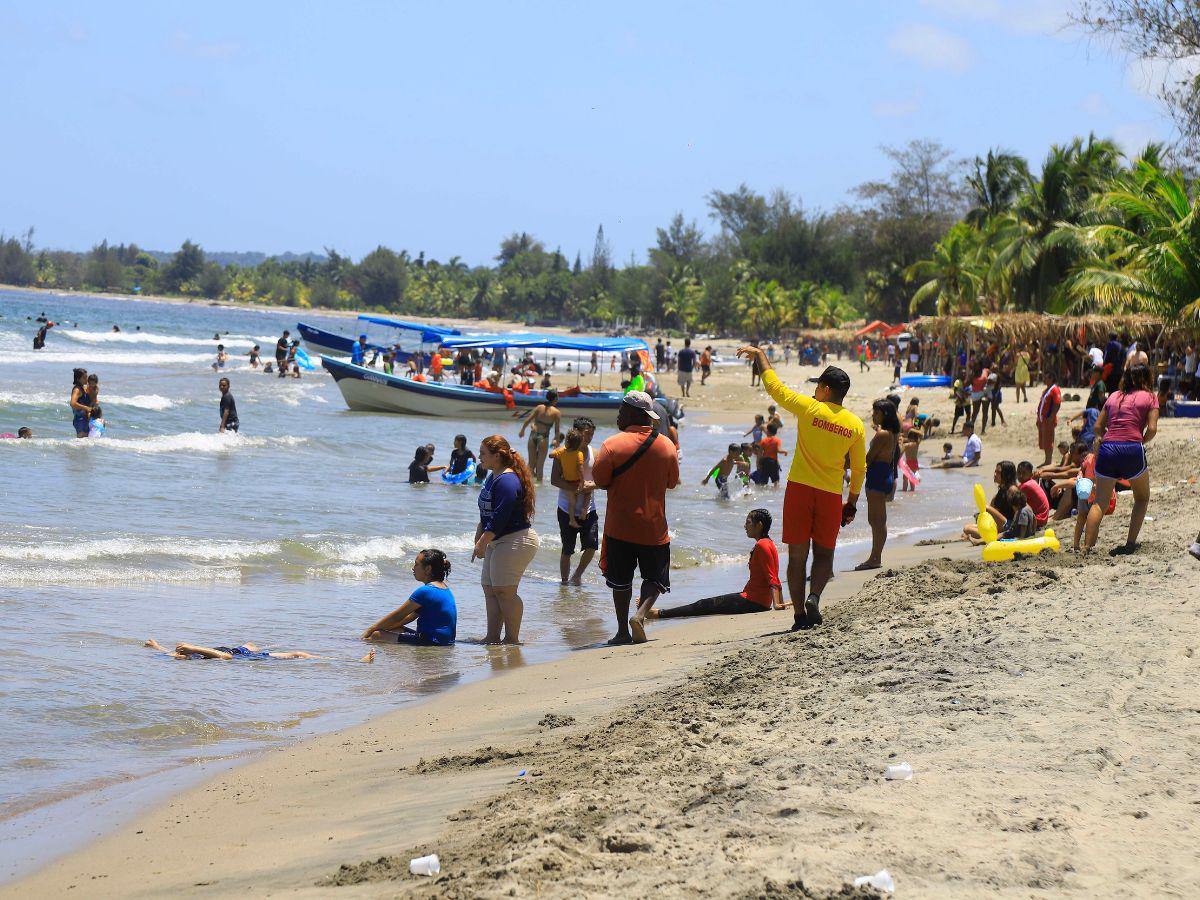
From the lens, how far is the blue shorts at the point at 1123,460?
Result: 865 cm

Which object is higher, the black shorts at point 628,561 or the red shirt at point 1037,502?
the red shirt at point 1037,502

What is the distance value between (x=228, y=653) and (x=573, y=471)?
3327mm

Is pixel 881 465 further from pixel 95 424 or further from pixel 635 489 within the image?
pixel 95 424

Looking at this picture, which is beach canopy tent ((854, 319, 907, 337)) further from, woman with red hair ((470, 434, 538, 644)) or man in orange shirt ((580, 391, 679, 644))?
man in orange shirt ((580, 391, 679, 644))

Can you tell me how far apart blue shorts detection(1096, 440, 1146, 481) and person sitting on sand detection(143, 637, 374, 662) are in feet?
17.0

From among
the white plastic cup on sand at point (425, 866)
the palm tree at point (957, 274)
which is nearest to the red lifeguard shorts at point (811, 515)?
the white plastic cup on sand at point (425, 866)

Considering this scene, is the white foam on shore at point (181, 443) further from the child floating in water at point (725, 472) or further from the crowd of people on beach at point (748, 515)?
the crowd of people on beach at point (748, 515)

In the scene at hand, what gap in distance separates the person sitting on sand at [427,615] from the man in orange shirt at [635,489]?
124 centimetres

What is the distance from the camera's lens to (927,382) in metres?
36.5

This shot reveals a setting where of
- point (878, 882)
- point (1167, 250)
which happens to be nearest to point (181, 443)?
point (1167, 250)

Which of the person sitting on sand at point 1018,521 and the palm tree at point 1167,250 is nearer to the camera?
the person sitting on sand at point 1018,521

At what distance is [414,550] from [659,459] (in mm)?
5481

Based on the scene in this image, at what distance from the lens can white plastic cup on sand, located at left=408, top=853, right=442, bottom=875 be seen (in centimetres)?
363

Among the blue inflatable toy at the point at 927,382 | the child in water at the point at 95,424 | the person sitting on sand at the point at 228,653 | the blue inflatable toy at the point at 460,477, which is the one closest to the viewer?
the person sitting on sand at the point at 228,653
